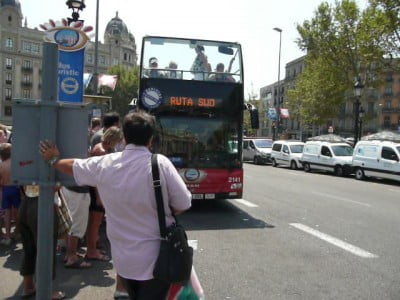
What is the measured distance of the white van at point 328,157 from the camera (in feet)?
77.4

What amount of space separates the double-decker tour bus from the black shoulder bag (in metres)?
7.14

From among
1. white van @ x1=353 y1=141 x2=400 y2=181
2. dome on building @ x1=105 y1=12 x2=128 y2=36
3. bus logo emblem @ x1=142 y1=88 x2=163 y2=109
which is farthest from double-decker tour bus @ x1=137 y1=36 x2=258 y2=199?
dome on building @ x1=105 y1=12 x2=128 y2=36

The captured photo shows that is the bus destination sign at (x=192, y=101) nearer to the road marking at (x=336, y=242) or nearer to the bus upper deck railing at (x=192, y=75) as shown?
the bus upper deck railing at (x=192, y=75)

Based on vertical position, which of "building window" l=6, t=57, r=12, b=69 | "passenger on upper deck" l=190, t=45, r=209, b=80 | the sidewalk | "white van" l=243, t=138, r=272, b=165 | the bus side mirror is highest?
"building window" l=6, t=57, r=12, b=69

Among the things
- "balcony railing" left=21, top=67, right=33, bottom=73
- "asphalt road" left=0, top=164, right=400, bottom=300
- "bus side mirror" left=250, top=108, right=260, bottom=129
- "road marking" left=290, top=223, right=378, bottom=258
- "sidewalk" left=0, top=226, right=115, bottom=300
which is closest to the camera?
"sidewalk" left=0, top=226, right=115, bottom=300

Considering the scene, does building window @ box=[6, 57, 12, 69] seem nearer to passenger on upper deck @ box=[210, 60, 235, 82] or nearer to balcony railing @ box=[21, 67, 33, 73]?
balcony railing @ box=[21, 67, 33, 73]

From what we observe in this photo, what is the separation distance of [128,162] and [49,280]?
82 cm

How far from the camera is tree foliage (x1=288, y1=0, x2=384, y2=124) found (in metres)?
34.6

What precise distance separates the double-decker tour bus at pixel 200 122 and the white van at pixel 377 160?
11906 millimetres

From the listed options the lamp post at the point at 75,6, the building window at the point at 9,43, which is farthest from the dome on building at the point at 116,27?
the lamp post at the point at 75,6

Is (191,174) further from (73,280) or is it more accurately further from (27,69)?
(27,69)

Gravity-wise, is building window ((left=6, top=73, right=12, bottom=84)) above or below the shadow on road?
above

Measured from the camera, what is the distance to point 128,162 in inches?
108

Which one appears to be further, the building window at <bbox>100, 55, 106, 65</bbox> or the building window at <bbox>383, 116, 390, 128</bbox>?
the building window at <bbox>100, 55, 106, 65</bbox>
